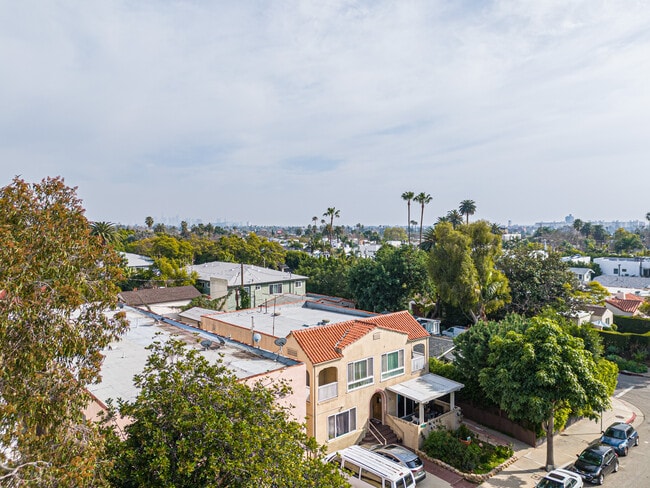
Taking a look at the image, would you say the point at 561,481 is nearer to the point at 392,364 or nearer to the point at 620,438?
the point at 620,438

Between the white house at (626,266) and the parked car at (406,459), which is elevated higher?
the white house at (626,266)

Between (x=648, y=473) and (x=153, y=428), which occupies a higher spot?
(x=153, y=428)

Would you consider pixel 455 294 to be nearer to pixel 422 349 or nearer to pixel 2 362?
pixel 422 349

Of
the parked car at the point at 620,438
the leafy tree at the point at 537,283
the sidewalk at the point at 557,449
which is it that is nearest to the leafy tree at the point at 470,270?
the leafy tree at the point at 537,283

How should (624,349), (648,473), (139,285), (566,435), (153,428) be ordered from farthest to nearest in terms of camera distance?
(139,285) → (624,349) → (566,435) → (648,473) → (153,428)

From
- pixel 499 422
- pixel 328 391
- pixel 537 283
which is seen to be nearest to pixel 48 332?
pixel 328 391

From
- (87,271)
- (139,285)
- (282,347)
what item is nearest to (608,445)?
(282,347)

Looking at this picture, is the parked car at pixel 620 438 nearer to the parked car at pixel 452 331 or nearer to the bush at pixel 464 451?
the bush at pixel 464 451
